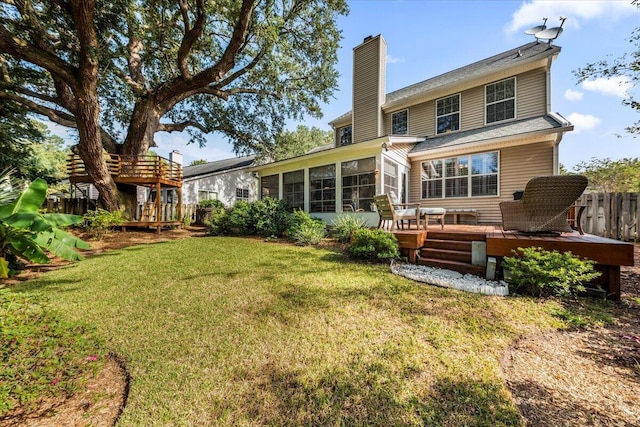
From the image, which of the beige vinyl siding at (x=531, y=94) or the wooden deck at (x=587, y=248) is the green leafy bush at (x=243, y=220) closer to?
the wooden deck at (x=587, y=248)

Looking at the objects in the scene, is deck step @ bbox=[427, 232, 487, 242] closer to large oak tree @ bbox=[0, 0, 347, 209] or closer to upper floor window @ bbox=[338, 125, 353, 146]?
large oak tree @ bbox=[0, 0, 347, 209]

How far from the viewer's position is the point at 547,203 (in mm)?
4445

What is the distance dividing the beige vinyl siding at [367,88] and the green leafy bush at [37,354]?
469 inches

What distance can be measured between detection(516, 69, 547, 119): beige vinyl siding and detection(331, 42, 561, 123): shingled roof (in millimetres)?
615

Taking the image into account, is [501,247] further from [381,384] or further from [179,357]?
[179,357]

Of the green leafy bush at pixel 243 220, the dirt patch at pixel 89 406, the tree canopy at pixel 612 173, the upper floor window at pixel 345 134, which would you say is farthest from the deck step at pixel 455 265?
the tree canopy at pixel 612 173

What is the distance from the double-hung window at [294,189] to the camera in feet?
37.0

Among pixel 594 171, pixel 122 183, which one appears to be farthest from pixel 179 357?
pixel 594 171

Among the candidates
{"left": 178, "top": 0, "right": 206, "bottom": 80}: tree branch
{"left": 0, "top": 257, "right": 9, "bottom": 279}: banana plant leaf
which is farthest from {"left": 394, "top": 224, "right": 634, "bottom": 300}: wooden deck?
{"left": 178, "top": 0, "right": 206, "bottom": 80}: tree branch

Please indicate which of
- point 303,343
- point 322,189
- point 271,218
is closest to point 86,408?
point 303,343

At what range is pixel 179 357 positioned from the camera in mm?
2447

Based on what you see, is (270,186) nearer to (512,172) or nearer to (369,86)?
(369,86)

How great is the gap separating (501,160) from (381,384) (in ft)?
31.9

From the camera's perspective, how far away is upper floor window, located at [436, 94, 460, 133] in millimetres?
10547
